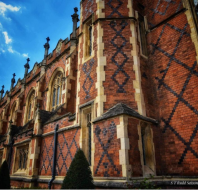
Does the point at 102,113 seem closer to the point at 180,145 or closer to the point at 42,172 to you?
the point at 180,145

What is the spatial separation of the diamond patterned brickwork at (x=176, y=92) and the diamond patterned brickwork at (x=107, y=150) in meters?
1.96

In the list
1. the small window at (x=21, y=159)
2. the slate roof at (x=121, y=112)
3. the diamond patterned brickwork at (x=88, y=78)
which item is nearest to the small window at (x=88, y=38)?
the diamond patterned brickwork at (x=88, y=78)

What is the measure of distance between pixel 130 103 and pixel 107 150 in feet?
6.32

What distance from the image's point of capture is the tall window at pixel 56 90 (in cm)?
1404

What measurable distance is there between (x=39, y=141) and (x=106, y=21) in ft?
22.9

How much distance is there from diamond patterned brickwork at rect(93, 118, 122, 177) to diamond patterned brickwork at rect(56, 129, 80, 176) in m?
1.52

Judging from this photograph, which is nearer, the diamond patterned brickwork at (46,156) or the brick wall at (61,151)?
the brick wall at (61,151)

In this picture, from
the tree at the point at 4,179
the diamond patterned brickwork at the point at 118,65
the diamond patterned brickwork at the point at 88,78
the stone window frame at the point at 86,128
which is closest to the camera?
the diamond patterned brickwork at the point at 118,65

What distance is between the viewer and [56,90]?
14.5 m

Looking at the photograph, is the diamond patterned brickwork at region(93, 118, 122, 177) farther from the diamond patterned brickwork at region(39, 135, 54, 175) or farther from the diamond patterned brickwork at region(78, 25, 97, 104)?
the diamond patterned brickwork at region(39, 135, 54, 175)

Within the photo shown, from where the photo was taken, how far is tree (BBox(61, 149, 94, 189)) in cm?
451

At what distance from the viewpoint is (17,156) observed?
12.7m

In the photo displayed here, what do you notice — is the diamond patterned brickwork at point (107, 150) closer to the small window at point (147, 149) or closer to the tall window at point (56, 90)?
the small window at point (147, 149)

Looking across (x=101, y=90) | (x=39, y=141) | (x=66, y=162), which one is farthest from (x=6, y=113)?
(x=101, y=90)
